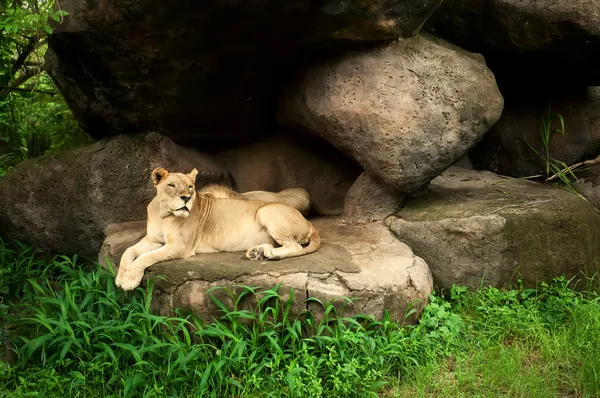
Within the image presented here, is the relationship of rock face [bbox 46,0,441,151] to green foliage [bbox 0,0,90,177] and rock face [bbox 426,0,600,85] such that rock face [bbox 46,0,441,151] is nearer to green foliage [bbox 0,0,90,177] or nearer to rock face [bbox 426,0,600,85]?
green foliage [bbox 0,0,90,177]

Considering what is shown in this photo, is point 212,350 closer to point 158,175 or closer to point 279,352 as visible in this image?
point 279,352

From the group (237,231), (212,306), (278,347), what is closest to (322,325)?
(278,347)

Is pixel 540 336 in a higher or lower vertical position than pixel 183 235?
lower

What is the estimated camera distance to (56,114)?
25.2ft

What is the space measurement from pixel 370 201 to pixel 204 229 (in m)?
1.77

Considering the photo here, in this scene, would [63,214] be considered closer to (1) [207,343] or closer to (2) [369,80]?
(1) [207,343]

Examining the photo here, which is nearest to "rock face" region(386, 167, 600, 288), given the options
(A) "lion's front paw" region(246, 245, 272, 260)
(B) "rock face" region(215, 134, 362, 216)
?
(B) "rock face" region(215, 134, 362, 216)

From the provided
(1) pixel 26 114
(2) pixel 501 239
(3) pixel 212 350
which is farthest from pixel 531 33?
(1) pixel 26 114

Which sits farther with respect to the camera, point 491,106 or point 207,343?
point 491,106

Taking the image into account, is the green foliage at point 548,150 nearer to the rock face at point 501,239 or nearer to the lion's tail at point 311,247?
the rock face at point 501,239

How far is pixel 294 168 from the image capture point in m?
7.04

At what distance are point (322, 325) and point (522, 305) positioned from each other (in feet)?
6.35

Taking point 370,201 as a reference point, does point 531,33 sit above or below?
above

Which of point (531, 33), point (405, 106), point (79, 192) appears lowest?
point (79, 192)
